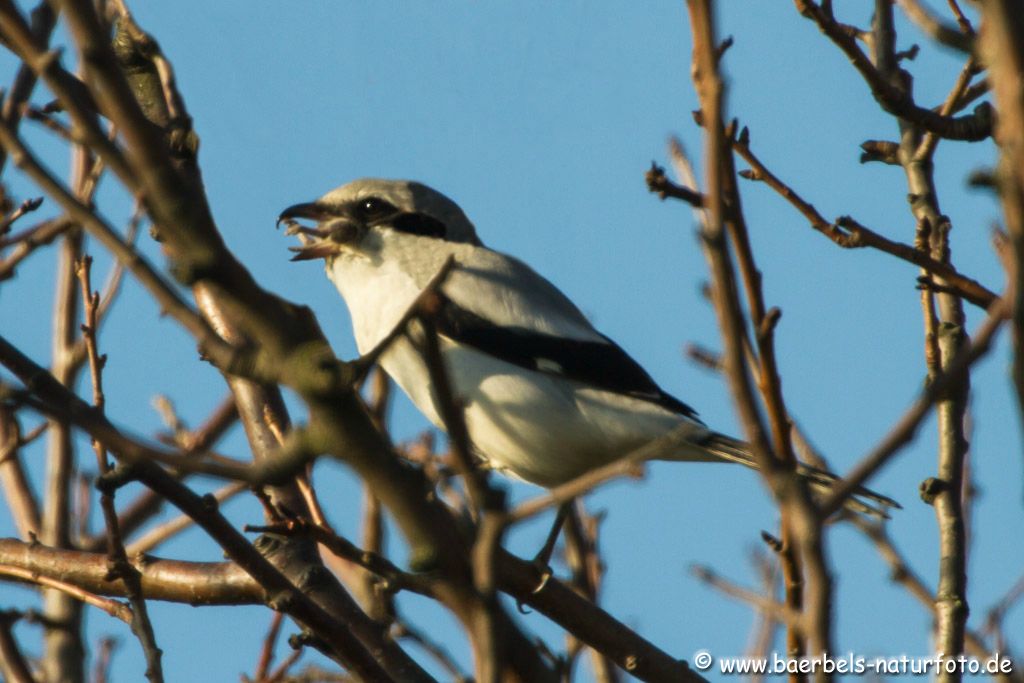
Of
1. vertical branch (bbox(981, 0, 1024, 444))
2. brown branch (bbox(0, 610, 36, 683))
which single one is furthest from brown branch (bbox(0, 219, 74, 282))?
vertical branch (bbox(981, 0, 1024, 444))

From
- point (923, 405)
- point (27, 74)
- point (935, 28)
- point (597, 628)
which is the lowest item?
point (923, 405)

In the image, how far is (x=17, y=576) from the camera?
9.93 feet

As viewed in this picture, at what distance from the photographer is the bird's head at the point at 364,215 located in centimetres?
558

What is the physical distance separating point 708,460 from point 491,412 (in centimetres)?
81

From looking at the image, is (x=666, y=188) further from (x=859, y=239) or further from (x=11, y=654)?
(x=11, y=654)

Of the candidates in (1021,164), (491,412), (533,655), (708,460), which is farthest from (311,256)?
(1021,164)

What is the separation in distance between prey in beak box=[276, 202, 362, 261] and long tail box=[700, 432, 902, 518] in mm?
1848

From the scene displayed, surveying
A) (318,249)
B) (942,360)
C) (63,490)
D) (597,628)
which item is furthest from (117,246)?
(318,249)

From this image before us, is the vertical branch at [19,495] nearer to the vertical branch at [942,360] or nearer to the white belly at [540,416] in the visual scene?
the white belly at [540,416]

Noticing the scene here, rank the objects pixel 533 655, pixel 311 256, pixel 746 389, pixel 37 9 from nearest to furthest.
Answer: pixel 746 389
pixel 533 655
pixel 37 9
pixel 311 256

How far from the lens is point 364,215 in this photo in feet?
18.7

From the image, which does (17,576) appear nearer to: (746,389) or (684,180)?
(684,180)

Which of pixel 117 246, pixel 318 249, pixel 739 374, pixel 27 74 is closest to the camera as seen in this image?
pixel 739 374

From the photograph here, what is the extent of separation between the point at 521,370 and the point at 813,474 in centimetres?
125
